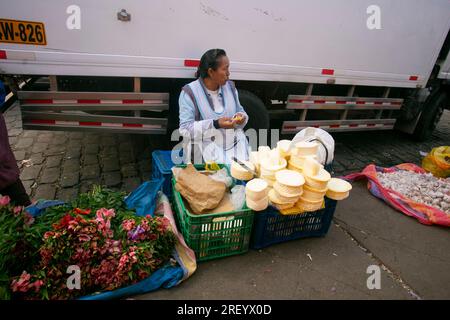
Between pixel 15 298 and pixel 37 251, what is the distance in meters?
0.27

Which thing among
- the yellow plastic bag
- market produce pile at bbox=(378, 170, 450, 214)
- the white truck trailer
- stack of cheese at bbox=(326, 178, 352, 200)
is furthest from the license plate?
the yellow plastic bag

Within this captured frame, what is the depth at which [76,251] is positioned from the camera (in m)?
1.74

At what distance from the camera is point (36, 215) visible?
2.20 metres

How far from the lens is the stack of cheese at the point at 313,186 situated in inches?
83.4

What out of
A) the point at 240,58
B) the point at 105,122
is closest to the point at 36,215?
the point at 105,122

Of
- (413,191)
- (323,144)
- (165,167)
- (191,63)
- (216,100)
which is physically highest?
(191,63)

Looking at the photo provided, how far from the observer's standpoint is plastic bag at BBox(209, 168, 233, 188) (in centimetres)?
246

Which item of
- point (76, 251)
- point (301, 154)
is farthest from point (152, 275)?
point (301, 154)

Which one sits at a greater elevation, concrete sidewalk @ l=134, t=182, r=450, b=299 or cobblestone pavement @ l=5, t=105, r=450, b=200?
concrete sidewalk @ l=134, t=182, r=450, b=299

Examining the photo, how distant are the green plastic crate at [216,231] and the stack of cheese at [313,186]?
0.42m

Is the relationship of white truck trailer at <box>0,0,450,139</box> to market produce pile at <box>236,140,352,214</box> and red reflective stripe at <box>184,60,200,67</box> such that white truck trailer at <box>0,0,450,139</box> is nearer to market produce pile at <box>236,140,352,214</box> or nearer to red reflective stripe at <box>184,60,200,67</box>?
red reflective stripe at <box>184,60,200,67</box>

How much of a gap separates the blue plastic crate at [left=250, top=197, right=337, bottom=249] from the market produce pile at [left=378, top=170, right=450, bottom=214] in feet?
4.60

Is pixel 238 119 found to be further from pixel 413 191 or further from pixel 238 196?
pixel 413 191

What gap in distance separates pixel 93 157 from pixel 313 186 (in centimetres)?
294
